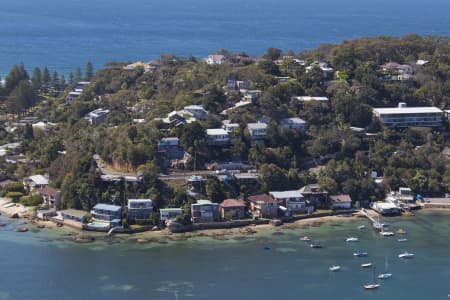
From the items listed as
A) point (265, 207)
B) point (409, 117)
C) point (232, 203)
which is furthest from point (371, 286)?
point (409, 117)

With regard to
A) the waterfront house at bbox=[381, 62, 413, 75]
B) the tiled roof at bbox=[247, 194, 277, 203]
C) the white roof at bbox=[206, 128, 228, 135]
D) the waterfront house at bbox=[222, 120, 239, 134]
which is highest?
the waterfront house at bbox=[381, 62, 413, 75]

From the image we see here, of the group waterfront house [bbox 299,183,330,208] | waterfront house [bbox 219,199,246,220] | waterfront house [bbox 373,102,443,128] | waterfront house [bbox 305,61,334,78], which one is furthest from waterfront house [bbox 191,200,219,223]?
waterfront house [bbox 305,61,334,78]

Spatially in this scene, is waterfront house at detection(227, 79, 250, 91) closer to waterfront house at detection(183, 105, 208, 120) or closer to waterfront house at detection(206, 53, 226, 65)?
waterfront house at detection(183, 105, 208, 120)

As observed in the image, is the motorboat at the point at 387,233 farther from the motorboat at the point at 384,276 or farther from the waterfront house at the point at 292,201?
the motorboat at the point at 384,276

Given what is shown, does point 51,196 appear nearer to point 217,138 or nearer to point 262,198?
point 217,138

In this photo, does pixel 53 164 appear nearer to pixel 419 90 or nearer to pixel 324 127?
pixel 324 127

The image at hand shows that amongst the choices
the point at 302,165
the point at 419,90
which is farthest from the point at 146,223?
the point at 419,90

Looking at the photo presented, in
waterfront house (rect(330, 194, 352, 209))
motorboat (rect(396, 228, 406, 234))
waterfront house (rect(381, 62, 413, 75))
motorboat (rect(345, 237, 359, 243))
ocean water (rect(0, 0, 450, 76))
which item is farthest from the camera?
ocean water (rect(0, 0, 450, 76))
